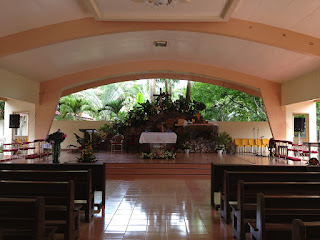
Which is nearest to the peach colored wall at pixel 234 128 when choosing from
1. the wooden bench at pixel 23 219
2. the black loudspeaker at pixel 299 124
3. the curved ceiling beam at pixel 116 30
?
the black loudspeaker at pixel 299 124

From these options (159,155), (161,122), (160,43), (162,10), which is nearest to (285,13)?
(162,10)

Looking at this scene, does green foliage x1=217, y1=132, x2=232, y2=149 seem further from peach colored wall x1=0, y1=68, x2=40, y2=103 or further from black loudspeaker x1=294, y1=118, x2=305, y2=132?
peach colored wall x1=0, y1=68, x2=40, y2=103

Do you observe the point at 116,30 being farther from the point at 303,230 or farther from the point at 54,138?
the point at 303,230

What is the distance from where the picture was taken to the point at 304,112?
12.6 metres

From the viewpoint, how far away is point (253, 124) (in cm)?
1546

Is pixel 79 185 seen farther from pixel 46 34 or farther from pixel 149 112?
pixel 149 112

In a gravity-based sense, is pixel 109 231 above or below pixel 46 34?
below

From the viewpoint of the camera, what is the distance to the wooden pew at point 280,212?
2.53 metres

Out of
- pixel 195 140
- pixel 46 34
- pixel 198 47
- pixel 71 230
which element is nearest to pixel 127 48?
pixel 198 47

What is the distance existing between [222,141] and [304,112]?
13.1 feet

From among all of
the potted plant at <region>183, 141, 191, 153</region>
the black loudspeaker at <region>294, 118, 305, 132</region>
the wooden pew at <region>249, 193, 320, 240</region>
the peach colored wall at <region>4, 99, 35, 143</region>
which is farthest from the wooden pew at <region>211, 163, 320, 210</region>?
the peach colored wall at <region>4, 99, 35, 143</region>

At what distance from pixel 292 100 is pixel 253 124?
443 centimetres

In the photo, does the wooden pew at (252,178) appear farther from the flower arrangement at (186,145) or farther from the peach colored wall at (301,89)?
the flower arrangement at (186,145)

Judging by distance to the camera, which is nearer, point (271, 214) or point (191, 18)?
point (271, 214)
